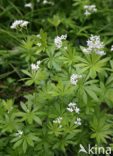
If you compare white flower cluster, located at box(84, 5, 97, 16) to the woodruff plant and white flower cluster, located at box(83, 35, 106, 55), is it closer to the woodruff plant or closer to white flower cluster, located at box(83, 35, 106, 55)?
the woodruff plant

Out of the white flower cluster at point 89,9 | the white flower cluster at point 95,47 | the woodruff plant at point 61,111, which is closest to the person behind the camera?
the white flower cluster at point 95,47

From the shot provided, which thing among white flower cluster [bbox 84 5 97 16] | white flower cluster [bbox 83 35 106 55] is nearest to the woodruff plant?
white flower cluster [bbox 83 35 106 55]

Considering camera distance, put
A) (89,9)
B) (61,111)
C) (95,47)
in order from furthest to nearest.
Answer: (89,9)
(61,111)
(95,47)

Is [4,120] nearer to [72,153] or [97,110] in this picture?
[72,153]

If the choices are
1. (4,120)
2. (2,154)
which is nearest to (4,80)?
(4,120)

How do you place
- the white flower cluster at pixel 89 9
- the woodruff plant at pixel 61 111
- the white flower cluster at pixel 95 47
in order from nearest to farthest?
1. the white flower cluster at pixel 95 47
2. the woodruff plant at pixel 61 111
3. the white flower cluster at pixel 89 9

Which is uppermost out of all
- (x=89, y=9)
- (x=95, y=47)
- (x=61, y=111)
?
(x=89, y=9)

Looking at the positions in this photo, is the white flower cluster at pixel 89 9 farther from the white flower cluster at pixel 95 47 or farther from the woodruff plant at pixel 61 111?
the white flower cluster at pixel 95 47

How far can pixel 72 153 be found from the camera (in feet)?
7.25

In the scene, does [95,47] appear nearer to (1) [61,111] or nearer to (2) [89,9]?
(1) [61,111]

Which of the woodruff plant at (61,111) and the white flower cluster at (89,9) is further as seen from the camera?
the white flower cluster at (89,9)

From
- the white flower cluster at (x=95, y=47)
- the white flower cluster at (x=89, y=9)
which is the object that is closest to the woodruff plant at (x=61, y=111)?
the white flower cluster at (x=95, y=47)

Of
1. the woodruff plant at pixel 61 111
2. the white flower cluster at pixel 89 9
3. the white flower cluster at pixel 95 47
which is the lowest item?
the woodruff plant at pixel 61 111

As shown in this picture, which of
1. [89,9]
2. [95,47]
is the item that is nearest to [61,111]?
[95,47]
